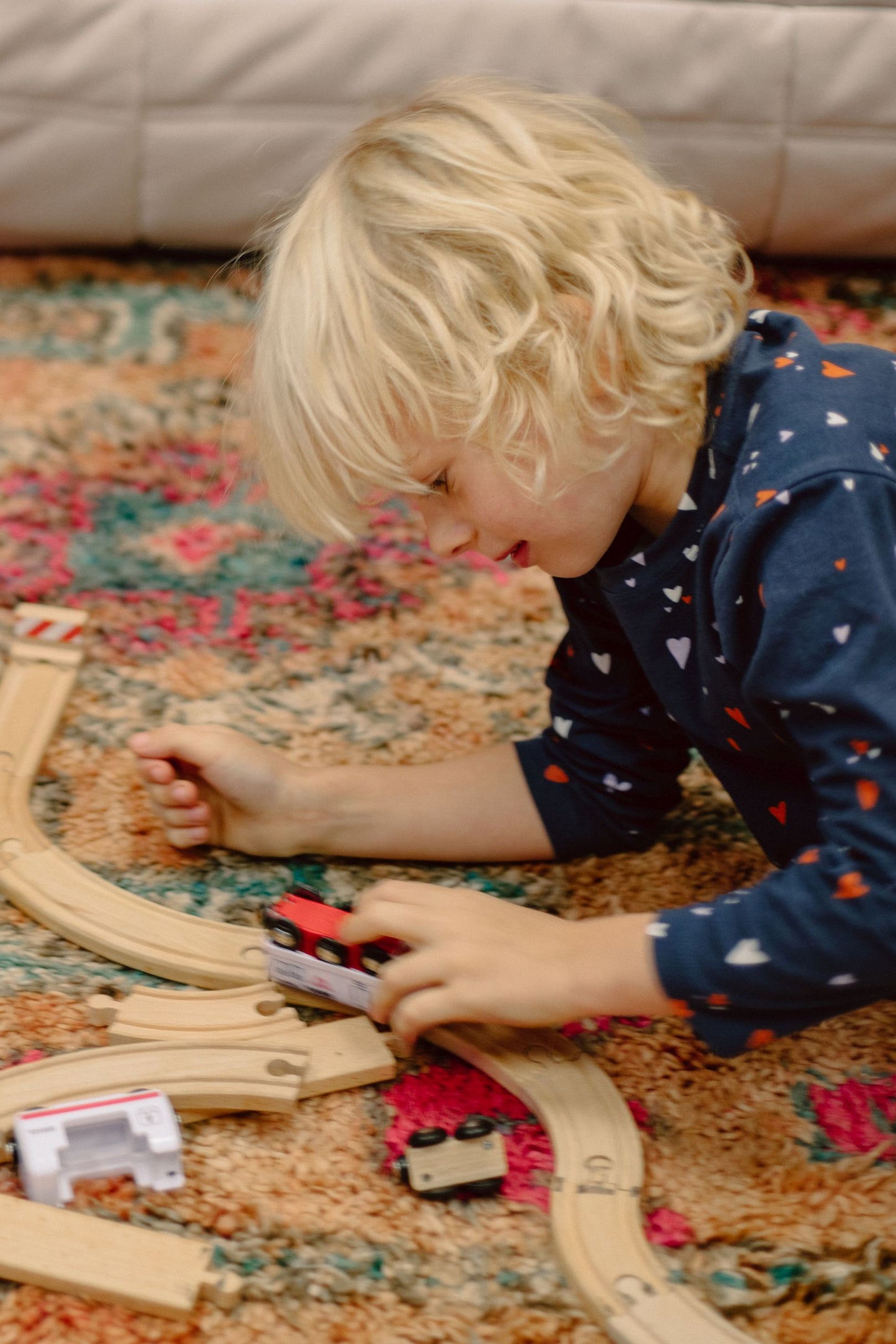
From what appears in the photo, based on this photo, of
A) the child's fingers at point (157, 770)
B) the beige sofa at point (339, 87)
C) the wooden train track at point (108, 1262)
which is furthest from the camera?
the beige sofa at point (339, 87)

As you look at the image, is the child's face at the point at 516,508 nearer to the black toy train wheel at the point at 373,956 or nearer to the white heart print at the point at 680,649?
the white heart print at the point at 680,649

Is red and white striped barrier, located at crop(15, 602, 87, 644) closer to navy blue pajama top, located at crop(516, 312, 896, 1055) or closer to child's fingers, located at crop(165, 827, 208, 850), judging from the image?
child's fingers, located at crop(165, 827, 208, 850)

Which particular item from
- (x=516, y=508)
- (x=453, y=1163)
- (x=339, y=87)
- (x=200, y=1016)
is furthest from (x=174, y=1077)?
(x=339, y=87)

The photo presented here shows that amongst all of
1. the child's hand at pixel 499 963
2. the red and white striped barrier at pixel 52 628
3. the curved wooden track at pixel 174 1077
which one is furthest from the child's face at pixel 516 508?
the red and white striped barrier at pixel 52 628

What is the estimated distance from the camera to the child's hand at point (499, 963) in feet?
2.45

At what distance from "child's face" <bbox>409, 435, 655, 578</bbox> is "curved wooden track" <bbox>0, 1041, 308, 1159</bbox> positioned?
32 centimetres

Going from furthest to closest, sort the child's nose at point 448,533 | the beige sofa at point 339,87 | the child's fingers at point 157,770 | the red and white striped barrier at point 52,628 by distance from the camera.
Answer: the beige sofa at point 339,87
the red and white striped barrier at point 52,628
the child's fingers at point 157,770
the child's nose at point 448,533

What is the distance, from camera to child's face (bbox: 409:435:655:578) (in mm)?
751

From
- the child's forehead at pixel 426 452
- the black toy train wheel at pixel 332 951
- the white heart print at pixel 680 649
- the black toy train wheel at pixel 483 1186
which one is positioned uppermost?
the child's forehead at pixel 426 452

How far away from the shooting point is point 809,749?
718mm

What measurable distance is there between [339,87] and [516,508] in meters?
0.96

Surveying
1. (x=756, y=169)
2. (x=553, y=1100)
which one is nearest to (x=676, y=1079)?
(x=553, y=1100)

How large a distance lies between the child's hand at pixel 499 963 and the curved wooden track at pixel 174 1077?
0.08 meters

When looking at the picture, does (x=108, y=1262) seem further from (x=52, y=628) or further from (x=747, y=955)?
(x=52, y=628)
